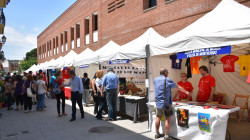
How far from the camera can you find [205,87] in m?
5.08

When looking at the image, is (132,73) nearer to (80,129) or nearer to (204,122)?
(80,129)

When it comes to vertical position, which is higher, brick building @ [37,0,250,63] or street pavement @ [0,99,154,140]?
brick building @ [37,0,250,63]

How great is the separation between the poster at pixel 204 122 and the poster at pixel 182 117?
322 mm

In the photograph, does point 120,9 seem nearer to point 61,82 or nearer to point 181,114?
point 61,82

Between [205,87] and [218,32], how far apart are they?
1.74 m

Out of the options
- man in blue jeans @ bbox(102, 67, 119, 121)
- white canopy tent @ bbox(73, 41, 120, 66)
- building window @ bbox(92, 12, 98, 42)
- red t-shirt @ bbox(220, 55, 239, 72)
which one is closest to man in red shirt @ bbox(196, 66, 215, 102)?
red t-shirt @ bbox(220, 55, 239, 72)

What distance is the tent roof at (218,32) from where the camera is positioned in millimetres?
3572

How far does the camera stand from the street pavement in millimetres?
5070

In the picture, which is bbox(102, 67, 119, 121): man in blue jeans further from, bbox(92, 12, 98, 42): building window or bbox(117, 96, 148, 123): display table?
bbox(92, 12, 98, 42): building window

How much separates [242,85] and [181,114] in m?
3.23

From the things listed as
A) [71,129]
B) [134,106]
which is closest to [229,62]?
[134,106]

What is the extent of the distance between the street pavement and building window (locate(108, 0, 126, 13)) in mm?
9445

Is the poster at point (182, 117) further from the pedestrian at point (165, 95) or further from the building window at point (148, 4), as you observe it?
the building window at point (148, 4)

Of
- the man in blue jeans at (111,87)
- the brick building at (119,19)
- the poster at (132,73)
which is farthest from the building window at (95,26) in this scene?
the man in blue jeans at (111,87)
